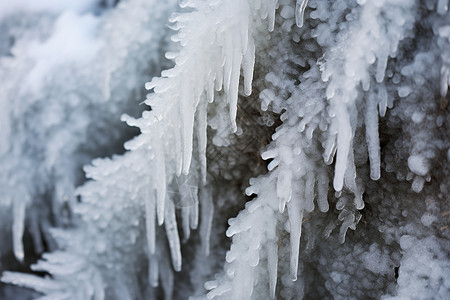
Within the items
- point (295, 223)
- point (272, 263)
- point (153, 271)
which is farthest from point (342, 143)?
point (153, 271)

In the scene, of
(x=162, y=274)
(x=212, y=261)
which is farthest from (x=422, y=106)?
(x=162, y=274)

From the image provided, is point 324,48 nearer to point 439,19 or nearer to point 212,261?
point 439,19

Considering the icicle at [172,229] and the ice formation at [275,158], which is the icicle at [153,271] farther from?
the icicle at [172,229]

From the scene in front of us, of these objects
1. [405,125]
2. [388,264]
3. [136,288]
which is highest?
[405,125]

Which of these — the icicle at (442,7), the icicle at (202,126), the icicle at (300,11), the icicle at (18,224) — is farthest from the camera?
the icicle at (18,224)

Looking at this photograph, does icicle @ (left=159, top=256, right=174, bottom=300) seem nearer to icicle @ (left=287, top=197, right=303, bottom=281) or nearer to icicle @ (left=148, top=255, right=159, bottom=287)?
icicle @ (left=148, top=255, right=159, bottom=287)

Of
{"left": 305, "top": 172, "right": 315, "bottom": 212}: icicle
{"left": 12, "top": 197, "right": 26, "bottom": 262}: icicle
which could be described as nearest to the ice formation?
{"left": 305, "top": 172, "right": 315, "bottom": 212}: icicle

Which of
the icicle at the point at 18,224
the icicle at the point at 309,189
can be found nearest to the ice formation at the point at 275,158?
the icicle at the point at 309,189

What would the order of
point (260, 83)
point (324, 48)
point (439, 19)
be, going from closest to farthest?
point (439, 19)
point (324, 48)
point (260, 83)
